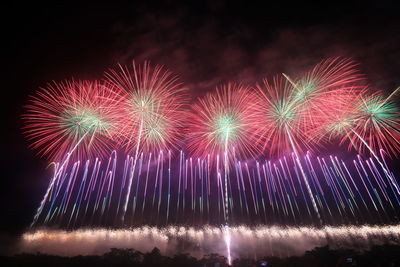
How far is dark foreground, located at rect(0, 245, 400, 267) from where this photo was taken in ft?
279

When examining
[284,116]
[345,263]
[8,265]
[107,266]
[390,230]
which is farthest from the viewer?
[390,230]

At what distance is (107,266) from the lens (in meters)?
92.1

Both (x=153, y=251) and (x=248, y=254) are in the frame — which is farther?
(x=153, y=251)

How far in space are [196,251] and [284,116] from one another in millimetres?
100619

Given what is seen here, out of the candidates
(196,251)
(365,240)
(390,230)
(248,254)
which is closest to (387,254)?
(365,240)

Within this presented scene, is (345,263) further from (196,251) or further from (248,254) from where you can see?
(196,251)

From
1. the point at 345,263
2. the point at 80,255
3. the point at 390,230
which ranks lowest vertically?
the point at 345,263

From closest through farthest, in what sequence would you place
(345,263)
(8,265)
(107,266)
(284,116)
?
(284,116), (345,263), (8,265), (107,266)

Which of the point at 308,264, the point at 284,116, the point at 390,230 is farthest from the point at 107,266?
Result: the point at 390,230

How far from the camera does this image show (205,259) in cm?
9650

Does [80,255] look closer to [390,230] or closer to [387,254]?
[387,254]

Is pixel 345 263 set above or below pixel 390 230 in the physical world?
below

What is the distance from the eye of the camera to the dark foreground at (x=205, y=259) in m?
85.2

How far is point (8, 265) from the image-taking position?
84438 mm
